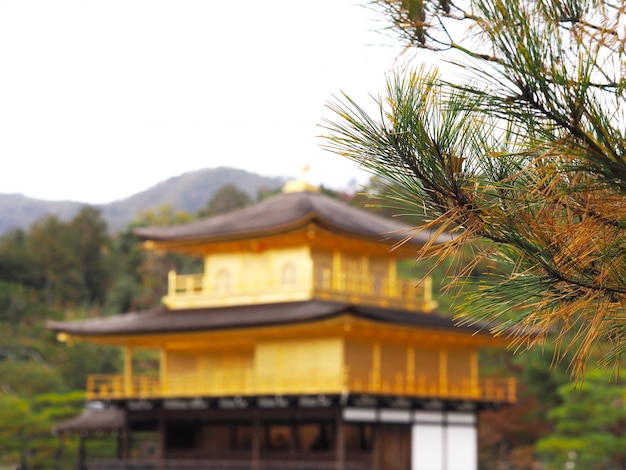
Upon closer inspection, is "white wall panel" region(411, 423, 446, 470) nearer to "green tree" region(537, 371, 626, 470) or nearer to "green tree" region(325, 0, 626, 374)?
"green tree" region(537, 371, 626, 470)

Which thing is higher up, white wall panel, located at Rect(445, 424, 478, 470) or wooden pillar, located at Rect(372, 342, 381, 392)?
wooden pillar, located at Rect(372, 342, 381, 392)

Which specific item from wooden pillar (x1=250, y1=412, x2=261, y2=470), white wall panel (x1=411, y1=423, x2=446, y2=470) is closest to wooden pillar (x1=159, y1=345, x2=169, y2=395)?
wooden pillar (x1=250, y1=412, x2=261, y2=470)

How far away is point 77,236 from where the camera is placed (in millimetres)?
49688

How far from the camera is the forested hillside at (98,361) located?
87.6ft

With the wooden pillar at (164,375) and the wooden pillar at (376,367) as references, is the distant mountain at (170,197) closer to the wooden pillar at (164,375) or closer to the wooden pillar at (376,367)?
the wooden pillar at (164,375)

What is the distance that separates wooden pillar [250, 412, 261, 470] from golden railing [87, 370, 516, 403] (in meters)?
0.68

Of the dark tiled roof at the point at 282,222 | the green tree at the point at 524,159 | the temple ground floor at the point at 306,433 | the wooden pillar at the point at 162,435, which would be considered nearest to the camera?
the green tree at the point at 524,159

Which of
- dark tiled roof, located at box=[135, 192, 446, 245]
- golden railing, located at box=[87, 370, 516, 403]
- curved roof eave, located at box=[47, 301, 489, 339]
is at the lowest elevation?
golden railing, located at box=[87, 370, 516, 403]

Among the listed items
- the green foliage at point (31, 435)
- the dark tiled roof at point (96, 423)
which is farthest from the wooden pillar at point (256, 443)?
the green foliage at point (31, 435)

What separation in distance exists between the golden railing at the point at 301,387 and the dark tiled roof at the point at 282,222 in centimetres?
308

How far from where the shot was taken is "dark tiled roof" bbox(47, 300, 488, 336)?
2192 cm

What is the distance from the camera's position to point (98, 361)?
37438 millimetres

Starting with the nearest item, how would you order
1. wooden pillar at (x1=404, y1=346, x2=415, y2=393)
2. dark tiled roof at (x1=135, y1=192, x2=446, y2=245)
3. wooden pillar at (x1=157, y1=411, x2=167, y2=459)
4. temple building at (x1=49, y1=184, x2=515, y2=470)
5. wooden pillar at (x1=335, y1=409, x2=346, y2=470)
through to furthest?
wooden pillar at (x1=335, y1=409, x2=346, y2=470)
temple building at (x1=49, y1=184, x2=515, y2=470)
wooden pillar at (x1=404, y1=346, x2=415, y2=393)
dark tiled roof at (x1=135, y1=192, x2=446, y2=245)
wooden pillar at (x1=157, y1=411, x2=167, y2=459)

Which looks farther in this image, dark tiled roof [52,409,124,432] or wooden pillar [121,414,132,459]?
dark tiled roof [52,409,124,432]
